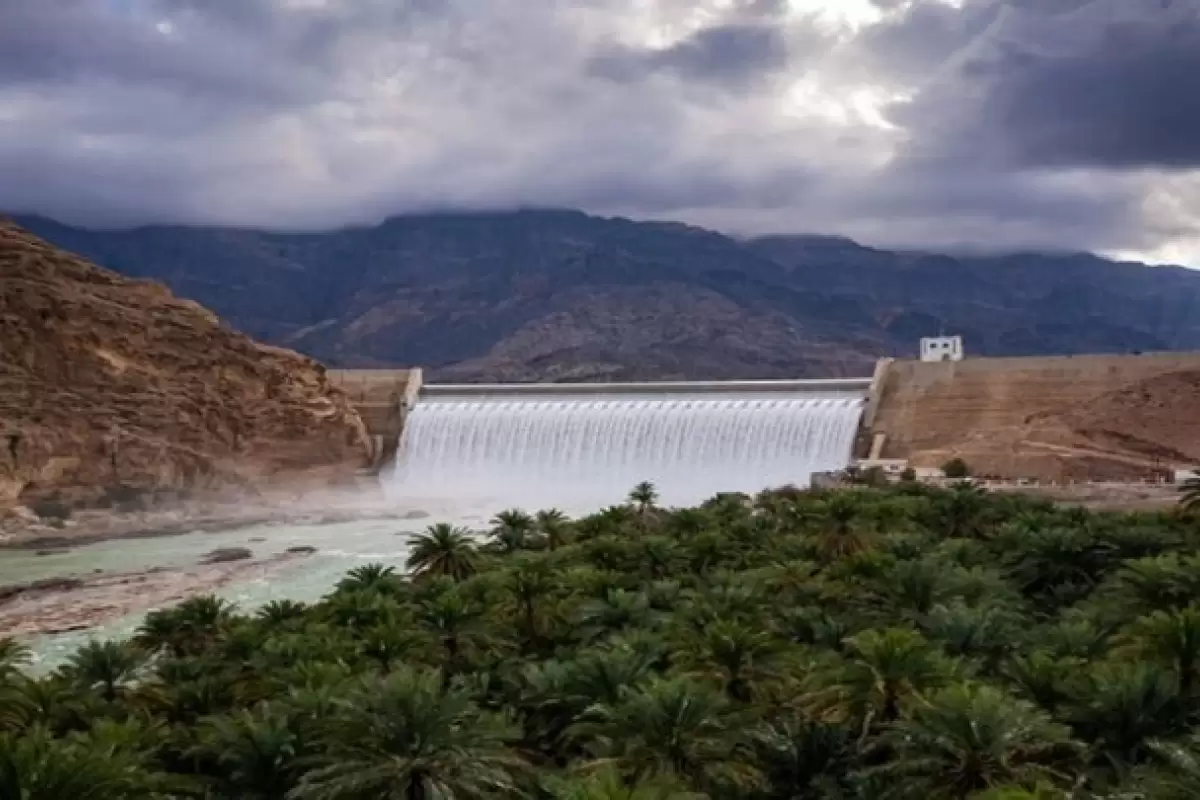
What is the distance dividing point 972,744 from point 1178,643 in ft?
15.3

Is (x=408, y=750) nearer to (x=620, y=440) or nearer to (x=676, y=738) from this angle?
(x=676, y=738)

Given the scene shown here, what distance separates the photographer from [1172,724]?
1627 centimetres

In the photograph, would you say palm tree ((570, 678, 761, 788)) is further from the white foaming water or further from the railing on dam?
the railing on dam

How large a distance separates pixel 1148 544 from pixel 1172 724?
49.6ft

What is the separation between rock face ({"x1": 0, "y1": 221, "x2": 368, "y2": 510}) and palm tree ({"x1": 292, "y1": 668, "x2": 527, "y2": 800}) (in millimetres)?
55380

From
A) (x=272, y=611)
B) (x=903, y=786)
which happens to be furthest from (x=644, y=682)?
(x=272, y=611)

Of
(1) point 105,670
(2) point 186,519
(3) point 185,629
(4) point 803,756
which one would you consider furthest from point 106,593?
(4) point 803,756

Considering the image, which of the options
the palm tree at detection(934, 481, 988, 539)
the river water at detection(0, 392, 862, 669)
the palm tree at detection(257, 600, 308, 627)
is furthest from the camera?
the river water at detection(0, 392, 862, 669)

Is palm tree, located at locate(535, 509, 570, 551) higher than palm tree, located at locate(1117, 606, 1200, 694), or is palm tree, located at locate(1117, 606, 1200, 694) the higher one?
palm tree, located at locate(1117, 606, 1200, 694)

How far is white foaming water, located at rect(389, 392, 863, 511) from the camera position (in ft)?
239

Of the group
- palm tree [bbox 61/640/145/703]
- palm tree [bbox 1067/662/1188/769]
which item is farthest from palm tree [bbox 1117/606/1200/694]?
palm tree [bbox 61/640/145/703]

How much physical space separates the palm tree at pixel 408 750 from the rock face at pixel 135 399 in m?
55.4

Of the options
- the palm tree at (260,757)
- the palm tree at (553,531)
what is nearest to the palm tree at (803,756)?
the palm tree at (260,757)

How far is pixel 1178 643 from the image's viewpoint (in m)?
17.4
